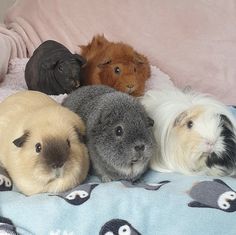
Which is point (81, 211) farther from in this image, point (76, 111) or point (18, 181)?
point (76, 111)

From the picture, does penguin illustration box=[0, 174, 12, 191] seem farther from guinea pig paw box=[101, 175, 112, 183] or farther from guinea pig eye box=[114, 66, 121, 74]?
guinea pig eye box=[114, 66, 121, 74]

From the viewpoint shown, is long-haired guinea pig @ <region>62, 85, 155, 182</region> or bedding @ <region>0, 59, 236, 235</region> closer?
bedding @ <region>0, 59, 236, 235</region>

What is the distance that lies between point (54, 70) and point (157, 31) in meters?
0.55

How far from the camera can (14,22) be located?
1.97m

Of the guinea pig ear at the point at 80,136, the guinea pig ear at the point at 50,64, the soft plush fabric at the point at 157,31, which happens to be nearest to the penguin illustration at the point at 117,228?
the guinea pig ear at the point at 80,136

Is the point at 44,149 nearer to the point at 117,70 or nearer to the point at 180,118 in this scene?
the point at 180,118

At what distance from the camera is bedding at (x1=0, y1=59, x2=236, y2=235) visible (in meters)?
0.88

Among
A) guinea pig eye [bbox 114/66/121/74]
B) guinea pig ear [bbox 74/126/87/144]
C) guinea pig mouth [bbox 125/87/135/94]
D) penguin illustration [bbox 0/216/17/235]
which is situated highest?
guinea pig eye [bbox 114/66/121/74]

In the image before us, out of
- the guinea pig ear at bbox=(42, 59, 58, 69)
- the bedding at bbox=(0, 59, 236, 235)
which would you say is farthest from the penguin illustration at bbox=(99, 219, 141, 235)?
the guinea pig ear at bbox=(42, 59, 58, 69)

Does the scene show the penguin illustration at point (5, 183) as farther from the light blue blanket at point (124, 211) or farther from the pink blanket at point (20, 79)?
the pink blanket at point (20, 79)

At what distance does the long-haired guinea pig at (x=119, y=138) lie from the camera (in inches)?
41.3

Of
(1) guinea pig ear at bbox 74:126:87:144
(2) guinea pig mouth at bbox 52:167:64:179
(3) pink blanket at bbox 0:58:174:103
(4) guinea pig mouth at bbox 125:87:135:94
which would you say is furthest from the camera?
(3) pink blanket at bbox 0:58:174:103

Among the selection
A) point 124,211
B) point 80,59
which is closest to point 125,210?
point 124,211

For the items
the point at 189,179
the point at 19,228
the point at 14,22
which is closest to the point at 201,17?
the point at 14,22
